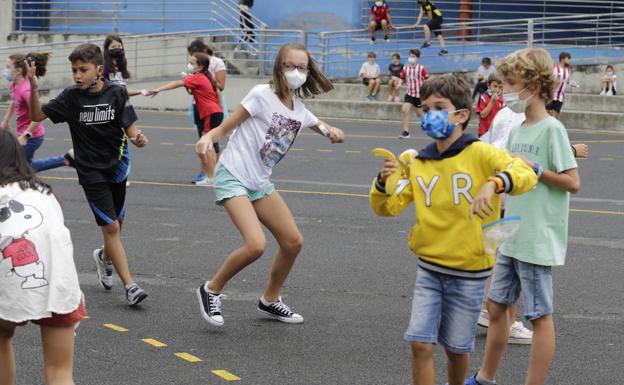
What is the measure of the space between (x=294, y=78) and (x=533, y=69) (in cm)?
196

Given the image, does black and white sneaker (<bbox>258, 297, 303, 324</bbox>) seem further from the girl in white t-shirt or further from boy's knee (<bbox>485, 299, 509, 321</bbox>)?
boy's knee (<bbox>485, 299, 509, 321</bbox>)

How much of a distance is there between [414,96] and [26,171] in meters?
17.9

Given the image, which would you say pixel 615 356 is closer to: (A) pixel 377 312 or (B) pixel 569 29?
(A) pixel 377 312

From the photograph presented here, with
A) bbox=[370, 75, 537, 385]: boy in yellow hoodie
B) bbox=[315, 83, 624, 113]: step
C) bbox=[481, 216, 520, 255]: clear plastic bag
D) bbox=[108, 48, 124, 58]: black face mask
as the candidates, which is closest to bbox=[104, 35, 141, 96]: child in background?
bbox=[108, 48, 124, 58]: black face mask

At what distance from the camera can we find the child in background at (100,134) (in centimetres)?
741

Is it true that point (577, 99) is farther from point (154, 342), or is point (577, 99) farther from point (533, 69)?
point (533, 69)

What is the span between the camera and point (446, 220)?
16.2 feet

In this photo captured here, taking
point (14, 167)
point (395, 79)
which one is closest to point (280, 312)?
point (14, 167)

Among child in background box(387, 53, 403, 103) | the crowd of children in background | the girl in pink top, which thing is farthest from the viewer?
child in background box(387, 53, 403, 103)

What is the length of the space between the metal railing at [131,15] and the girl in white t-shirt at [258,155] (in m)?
23.0

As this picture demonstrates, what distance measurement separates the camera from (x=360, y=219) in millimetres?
11297

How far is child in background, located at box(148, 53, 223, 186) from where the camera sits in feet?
44.8

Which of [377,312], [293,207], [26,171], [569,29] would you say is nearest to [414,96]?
[569,29]

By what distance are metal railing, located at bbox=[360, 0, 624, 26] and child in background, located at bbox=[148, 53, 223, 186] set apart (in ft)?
53.2
